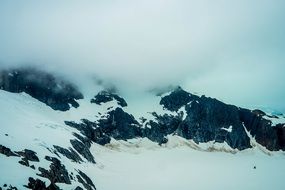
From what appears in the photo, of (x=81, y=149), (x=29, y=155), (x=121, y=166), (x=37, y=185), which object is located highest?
(x=121, y=166)

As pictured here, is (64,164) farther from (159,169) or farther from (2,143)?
(159,169)

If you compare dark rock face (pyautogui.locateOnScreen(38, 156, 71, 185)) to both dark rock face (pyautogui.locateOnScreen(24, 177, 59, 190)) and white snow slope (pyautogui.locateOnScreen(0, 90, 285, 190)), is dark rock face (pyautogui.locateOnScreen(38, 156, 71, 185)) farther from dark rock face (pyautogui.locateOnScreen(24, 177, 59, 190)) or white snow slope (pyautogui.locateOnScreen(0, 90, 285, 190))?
dark rock face (pyautogui.locateOnScreen(24, 177, 59, 190))

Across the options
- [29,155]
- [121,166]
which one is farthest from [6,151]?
[121,166]


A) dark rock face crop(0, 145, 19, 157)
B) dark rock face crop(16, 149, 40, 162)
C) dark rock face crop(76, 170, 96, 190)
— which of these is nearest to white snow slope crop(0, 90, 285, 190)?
dark rock face crop(16, 149, 40, 162)

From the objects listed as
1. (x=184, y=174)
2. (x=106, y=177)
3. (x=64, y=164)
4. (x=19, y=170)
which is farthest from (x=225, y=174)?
(x=19, y=170)

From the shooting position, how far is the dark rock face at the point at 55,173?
308 feet

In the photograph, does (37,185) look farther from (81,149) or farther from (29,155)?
(81,149)

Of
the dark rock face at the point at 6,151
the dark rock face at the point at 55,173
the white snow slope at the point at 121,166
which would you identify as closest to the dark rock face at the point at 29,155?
the white snow slope at the point at 121,166

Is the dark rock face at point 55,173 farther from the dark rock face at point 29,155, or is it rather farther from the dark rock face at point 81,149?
the dark rock face at point 81,149

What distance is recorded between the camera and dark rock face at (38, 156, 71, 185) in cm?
9402

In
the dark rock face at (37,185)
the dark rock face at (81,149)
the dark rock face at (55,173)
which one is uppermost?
the dark rock face at (81,149)

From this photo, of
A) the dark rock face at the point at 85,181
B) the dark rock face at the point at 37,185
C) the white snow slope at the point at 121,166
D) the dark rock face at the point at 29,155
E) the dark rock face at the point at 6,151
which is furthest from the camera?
the white snow slope at the point at 121,166

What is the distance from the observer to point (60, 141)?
139 meters

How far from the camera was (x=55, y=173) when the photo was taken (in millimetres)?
98500
